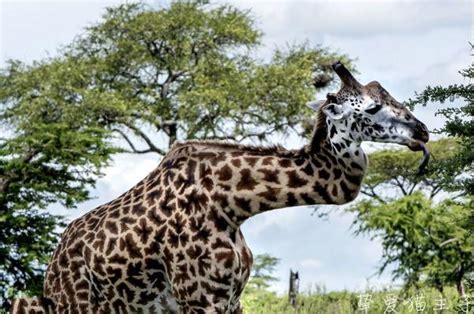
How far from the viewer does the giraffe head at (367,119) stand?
5.13 meters

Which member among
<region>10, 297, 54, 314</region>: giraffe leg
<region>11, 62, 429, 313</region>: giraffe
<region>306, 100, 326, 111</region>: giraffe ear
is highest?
<region>306, 100, 326, 111</region>: giraffe ear

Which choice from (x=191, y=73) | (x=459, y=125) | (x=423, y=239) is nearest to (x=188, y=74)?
(x=191, y=73)

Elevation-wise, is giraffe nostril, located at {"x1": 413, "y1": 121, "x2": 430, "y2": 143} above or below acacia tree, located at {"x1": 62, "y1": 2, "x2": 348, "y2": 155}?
below

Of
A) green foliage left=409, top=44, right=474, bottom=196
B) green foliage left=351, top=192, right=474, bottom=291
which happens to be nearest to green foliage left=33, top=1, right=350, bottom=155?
green foliage left=351, top=192, right=474, bottom=291

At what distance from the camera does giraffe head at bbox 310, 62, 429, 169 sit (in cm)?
513

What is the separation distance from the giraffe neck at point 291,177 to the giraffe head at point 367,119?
0.21 feet

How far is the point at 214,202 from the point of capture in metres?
5.42

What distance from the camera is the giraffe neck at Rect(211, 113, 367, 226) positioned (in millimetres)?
5223

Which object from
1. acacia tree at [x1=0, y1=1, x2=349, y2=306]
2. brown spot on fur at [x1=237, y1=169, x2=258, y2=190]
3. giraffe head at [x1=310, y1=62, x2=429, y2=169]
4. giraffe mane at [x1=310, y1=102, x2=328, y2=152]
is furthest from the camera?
acacia tree at [x1=0, y1=1, x2=349, y2=306]

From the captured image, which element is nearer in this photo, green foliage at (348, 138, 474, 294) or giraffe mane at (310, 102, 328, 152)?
giraffe mane at (310, 102, 328, 152)

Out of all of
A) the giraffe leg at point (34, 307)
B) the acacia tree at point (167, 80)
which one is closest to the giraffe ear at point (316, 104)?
the giraffe leg at point (34, 307)

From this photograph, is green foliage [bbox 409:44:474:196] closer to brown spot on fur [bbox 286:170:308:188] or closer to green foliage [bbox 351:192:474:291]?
brown spot on fur [bbox 286:170:308:188]

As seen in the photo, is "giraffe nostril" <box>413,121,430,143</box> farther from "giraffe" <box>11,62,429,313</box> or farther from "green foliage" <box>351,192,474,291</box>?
"green foliage" <box>351,192,474,291</box>

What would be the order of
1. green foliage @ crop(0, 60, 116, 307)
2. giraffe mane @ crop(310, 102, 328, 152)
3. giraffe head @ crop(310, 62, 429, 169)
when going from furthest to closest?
green foliage @ crop(0, 60, 116, 307) → giraffe mane @ crop(310, 102, 328, 152) → giraffe head @ crop(310, 62, 429, 169)
